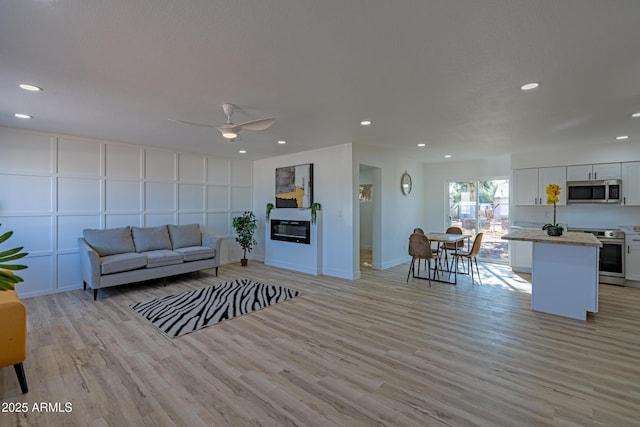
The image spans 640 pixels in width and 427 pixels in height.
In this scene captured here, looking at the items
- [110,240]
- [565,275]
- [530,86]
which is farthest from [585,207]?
[110,240]

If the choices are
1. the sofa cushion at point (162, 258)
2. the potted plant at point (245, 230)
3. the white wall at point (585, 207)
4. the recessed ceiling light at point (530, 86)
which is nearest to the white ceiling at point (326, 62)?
the recessed ceiling light at point (530, 86)

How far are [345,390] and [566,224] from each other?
20.0ft

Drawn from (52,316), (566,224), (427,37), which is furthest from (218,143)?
(566,224)

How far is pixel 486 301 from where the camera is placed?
4.23m

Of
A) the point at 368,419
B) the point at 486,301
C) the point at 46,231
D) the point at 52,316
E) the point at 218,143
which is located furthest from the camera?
the point at 218,143

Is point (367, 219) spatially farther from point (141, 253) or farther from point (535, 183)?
point (141, 253)

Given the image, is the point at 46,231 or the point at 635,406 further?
the point at 46,231

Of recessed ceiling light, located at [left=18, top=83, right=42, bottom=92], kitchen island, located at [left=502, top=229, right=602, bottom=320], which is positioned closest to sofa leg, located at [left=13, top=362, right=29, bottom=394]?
recessed ceiling light, located at [left=18, top=83, right=42, bottom=92]

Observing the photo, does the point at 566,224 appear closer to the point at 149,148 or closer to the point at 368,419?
the point at 368,419

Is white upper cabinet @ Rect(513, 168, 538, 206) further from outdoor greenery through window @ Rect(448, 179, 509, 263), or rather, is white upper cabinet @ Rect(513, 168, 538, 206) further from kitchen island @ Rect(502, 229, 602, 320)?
kitchen island @ Rect(502, 229, 602, 320)

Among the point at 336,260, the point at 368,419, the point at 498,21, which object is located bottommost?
the point at 368,419

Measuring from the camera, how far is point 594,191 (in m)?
5.43

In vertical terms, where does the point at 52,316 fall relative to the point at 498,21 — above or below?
below

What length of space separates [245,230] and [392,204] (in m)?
3.47
